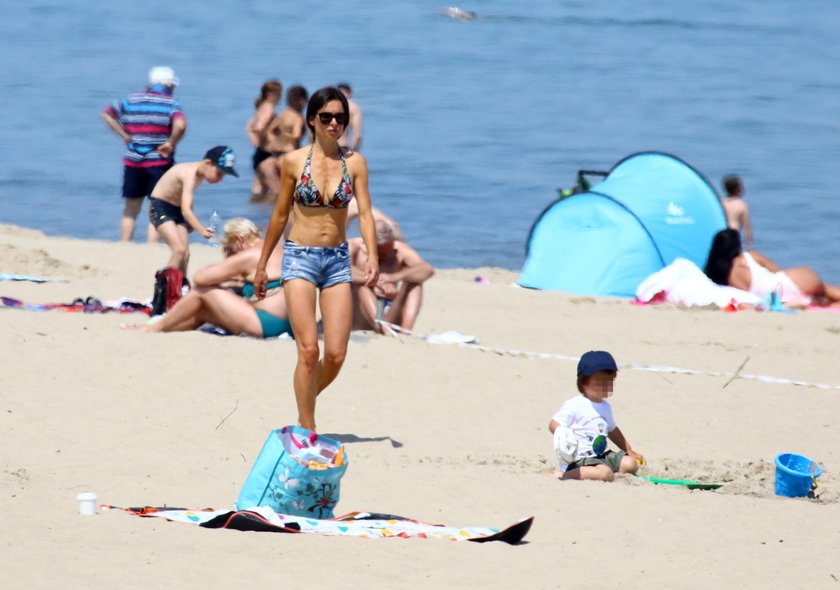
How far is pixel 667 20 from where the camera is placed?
40.4 meters

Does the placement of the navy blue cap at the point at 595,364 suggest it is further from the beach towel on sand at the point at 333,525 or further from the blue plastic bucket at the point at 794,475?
the beach towel on sand at the point at 333,525

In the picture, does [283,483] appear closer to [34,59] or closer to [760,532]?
[760,532]

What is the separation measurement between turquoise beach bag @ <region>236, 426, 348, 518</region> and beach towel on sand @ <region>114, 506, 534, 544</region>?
0.07m

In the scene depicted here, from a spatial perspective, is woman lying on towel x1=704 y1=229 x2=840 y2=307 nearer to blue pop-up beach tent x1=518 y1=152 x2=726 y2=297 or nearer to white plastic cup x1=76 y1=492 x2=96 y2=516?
blue pop-up beach tent x1=518 y1=152 x2=726 y2=297

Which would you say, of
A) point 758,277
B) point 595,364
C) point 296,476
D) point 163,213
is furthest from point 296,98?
point 296,476

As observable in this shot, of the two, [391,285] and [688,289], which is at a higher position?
[391,285]

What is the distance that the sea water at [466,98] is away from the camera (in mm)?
17625

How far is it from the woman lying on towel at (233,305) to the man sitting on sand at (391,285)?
0.57 m

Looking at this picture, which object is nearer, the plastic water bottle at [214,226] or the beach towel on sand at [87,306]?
the beach towel on sand at [87,306]

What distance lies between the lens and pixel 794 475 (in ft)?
19.7

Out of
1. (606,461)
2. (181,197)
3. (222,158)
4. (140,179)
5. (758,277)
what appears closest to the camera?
(606,461)

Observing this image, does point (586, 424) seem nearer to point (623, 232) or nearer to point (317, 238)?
point (317, 238)

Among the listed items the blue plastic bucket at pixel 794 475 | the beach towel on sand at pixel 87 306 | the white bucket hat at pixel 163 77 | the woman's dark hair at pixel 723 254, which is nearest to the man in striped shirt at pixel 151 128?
the white bucket hat at pixel 163 77

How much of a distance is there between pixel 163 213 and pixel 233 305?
1.90 metres
